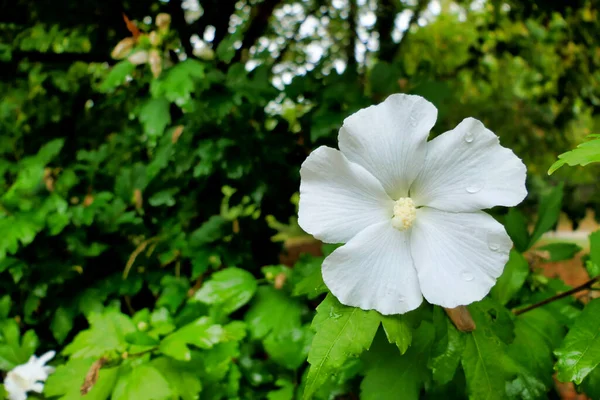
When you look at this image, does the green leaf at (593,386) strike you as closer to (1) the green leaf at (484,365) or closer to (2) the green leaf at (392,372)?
(1) the green leaf at (484,365)

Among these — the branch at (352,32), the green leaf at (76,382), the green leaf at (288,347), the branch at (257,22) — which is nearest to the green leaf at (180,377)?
the green leaf at (76,382)

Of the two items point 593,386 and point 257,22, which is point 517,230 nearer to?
point 593,386

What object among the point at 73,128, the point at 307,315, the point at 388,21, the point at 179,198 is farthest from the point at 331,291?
the point at 388,21

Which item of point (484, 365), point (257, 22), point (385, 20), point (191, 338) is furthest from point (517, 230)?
point (385, 20)

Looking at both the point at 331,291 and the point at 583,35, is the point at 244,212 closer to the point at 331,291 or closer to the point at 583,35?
the point at 331,291

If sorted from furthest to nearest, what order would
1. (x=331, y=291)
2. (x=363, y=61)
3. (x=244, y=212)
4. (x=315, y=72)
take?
(x=363, y=61)
(x=244, y=212)
(x=315, y=72)
(x=331, y=291)

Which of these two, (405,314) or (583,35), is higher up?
(405,314)
